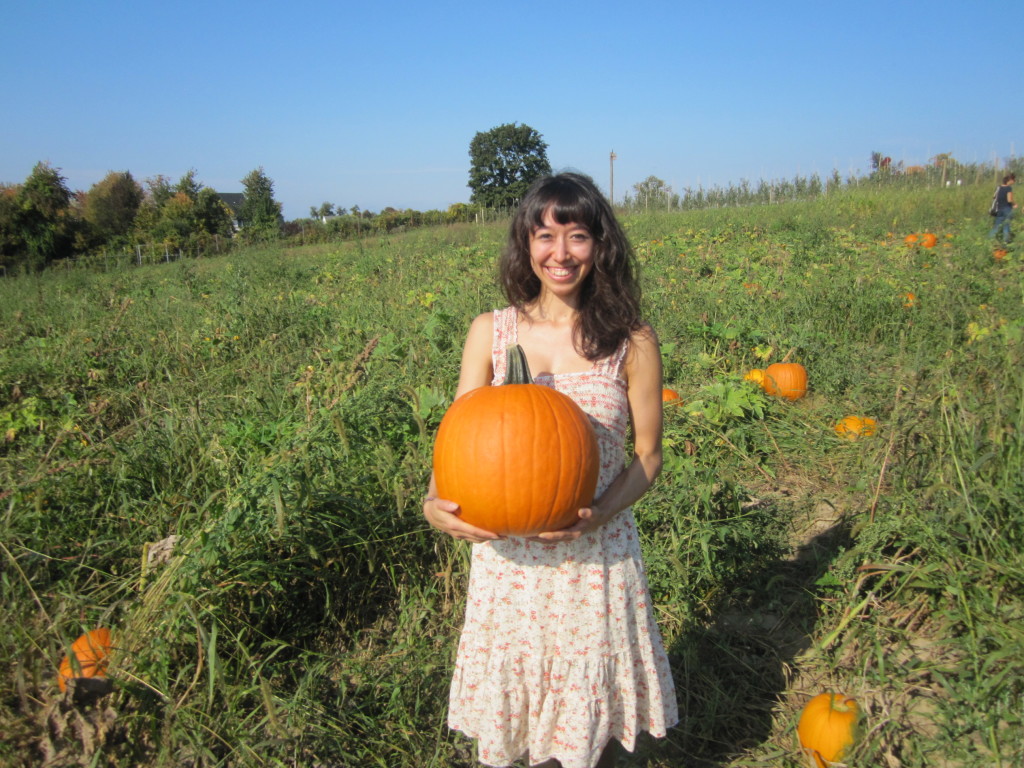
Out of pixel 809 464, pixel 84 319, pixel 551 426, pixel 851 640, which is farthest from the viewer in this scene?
pixel 84 319

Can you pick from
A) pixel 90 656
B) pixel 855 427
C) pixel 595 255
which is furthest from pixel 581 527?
pixel 855 427

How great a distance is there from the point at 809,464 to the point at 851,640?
4.56 feet

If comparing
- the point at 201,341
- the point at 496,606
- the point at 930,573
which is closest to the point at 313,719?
the point at 496,606

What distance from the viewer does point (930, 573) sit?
2.23 m

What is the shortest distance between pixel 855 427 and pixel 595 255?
105 inches

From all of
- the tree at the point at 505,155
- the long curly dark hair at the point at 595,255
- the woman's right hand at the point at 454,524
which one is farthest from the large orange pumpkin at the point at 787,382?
the tree at the point at 505,155

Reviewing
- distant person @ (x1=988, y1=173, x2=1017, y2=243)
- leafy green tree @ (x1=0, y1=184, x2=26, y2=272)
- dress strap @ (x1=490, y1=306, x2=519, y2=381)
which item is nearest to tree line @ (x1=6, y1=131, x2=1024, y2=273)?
leafy green tree @ (x1=0, y1=184, x2=26, y2=272)

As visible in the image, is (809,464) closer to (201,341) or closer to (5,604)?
(5,604)

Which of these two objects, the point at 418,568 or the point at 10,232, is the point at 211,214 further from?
the point at 418,568

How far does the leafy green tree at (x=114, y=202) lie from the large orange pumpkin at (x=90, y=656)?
129 feet

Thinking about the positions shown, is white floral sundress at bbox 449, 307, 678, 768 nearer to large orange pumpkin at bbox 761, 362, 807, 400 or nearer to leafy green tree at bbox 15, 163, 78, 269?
large orange pumpkin at bbox 761, 362, 807, 400

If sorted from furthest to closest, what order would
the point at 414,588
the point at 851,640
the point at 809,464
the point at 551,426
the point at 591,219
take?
the point at 809,464 → the point at 414,588 → the point at 851,640 → the point at 591,219 → the point at 551,426

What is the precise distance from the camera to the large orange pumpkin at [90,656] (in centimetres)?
192

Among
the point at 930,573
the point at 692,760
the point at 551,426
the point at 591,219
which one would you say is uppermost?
the point at 591,219
